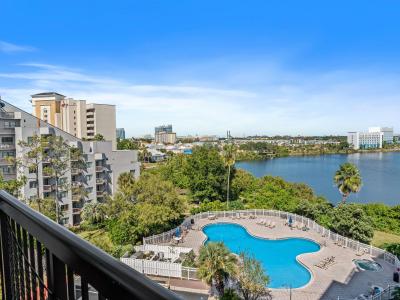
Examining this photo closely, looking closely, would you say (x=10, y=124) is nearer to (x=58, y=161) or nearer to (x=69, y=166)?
(x=58, y=161)

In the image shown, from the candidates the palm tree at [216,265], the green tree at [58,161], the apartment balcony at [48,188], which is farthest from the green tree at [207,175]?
the palm tree at [216,265]

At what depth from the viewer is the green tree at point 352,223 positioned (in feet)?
57.8

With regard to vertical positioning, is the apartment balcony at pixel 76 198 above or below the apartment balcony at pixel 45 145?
below

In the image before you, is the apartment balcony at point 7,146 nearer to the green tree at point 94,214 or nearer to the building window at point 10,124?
the building window at point 10,124

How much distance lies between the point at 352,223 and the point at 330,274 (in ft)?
15.6

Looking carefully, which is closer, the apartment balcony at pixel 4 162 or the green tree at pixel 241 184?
the apartment balcony at pixel 4 162

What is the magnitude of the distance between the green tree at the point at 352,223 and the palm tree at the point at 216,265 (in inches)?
360

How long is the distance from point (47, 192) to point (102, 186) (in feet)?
16.1

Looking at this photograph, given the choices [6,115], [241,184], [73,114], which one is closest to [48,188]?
[6,115]

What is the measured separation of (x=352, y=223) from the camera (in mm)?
17859

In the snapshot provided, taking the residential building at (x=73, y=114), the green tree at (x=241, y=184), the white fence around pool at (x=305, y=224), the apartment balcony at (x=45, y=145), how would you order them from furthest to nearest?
1. the residential building at (x=73, y=114)
2. the green tree at (x=241, y=184)
3. the apartment balcony at (x=45, y=145)
4. the white fence around pool at (x=305, y=224)

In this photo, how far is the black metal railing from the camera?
71cm

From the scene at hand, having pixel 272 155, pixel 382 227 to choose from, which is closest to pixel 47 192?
pixel 382 227

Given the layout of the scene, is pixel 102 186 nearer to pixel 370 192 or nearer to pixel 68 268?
pixel 68 268
